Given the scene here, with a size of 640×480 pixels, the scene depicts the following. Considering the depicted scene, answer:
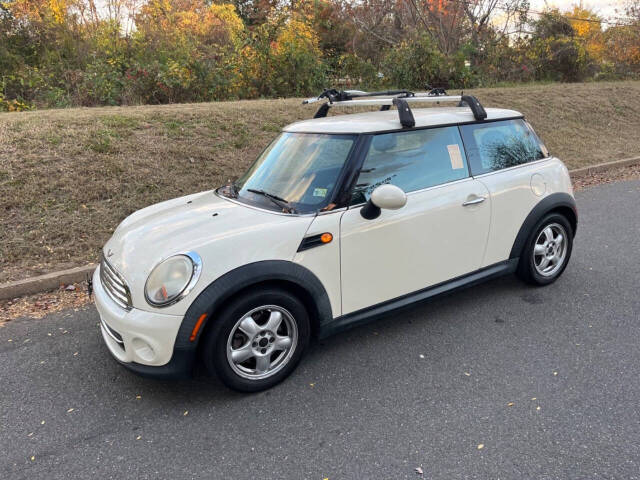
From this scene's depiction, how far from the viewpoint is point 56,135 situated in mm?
6707

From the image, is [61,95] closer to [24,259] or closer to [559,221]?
[24,259]

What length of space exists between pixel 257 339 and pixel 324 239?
0.71 metres

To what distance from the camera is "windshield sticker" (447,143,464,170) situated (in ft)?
11.1

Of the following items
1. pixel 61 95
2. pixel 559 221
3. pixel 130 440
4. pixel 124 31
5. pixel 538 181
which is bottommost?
pixel 130 440

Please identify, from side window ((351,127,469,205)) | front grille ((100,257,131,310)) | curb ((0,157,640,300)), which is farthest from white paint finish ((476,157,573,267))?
Answer: curb ((0,157,640,300))

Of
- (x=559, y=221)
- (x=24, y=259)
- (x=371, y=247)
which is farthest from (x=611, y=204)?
(x=24, y=259)

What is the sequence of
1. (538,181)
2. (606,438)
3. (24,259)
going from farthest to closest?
(24,259) < (538,181) < (606,438)

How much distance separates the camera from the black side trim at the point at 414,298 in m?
2.96

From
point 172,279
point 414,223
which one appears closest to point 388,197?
point 414,223

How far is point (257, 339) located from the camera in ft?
8.85

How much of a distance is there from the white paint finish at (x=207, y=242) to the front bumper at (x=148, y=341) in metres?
0.06

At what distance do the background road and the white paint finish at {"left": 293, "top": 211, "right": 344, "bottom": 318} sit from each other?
0.57 metres

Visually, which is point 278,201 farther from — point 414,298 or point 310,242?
point 414,298

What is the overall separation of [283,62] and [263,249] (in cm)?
1010
